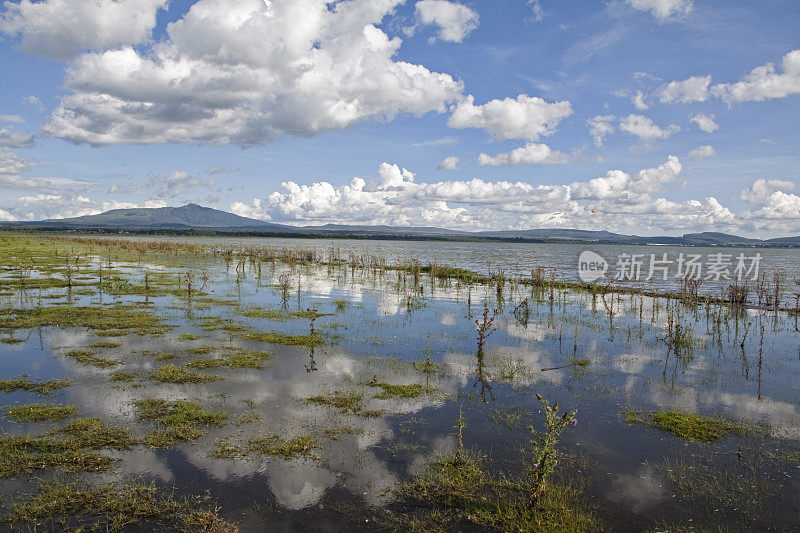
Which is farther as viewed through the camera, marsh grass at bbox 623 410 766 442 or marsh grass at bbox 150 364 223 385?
marsh grass at bbox 150 364 223 385

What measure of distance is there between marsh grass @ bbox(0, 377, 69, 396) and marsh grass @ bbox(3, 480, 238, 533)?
5.20 m

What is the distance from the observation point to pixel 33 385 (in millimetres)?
11766

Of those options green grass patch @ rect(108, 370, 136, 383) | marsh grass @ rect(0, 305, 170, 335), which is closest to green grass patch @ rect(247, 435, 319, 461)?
green grass patch @ rect(108, 370, 136, 383)

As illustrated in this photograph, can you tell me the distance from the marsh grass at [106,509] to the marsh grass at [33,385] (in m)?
5.20

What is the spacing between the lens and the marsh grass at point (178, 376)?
493 inches

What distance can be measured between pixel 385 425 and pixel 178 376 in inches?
257

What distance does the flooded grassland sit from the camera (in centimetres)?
727

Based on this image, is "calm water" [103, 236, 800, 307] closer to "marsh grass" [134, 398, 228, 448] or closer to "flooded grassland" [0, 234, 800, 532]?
"flooded grassland" [0, 234, 800, 532]

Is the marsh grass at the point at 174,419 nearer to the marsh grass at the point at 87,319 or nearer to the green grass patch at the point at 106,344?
the green grass patch at the point at 106,344

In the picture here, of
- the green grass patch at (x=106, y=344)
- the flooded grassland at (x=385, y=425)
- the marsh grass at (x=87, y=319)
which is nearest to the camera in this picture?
the flooded grassland at (x=385, y=425)

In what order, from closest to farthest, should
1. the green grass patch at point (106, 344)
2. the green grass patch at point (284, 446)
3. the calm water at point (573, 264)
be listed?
the green grass patch at point (284, 446), the green grass patch at point (106, 344), the calm water at point (573, 264)

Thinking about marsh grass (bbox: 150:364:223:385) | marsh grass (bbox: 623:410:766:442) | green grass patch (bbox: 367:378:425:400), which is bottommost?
marsh grass (bbox: 623:410:766:442)

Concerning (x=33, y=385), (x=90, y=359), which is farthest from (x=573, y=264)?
(x=33, y=385)

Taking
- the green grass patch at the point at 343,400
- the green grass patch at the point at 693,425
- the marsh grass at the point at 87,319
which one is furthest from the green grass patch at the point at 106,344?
the green grass patch at the point at 693,425
